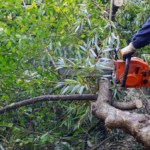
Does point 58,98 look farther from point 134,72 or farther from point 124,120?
point 124,120

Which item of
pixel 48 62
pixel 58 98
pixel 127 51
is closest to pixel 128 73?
pixel 127 51

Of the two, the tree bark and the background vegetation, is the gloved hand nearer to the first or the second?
the background vegetation

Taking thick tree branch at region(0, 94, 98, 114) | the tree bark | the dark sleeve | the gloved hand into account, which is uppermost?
the dark sleeve

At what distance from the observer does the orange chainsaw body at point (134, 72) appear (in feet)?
7.86

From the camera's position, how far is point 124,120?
6.16 ft

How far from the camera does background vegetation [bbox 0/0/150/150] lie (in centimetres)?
262

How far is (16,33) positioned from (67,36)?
0.63 metres

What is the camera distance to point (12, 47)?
8.57 ft

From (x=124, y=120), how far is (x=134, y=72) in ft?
2.39

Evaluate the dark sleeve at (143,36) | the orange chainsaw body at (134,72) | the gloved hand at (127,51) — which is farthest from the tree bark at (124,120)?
the dark sleeve at (143,36)

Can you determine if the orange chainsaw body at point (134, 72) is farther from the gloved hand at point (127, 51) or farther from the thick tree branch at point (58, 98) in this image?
the thick tree branch at point (58, 98)

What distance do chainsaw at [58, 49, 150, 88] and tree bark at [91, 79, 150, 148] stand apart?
0.70ft

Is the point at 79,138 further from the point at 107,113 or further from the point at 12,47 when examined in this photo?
the point at 12,47

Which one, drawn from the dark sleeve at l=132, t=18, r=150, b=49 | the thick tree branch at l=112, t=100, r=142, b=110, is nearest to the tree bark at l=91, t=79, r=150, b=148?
the thick tree branch at l=112, t=100, r=142, b=110
